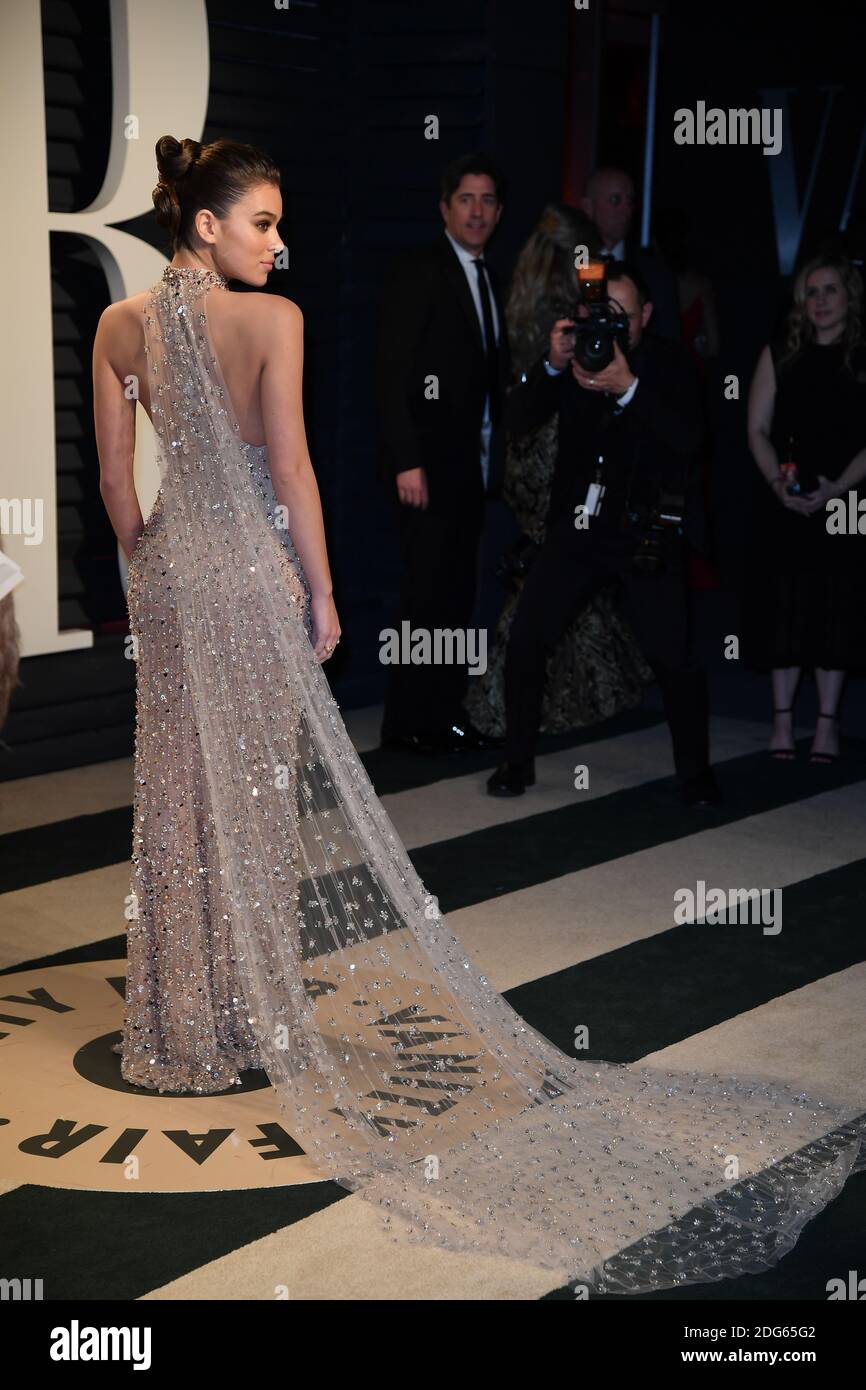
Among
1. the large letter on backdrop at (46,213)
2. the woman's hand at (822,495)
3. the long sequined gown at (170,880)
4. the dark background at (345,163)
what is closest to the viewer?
the long sequined gown at (170,880)

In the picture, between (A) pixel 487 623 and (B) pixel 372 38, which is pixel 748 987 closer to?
(A) pixel 487 623

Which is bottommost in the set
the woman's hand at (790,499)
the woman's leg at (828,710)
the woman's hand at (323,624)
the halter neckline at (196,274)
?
the woman's leg at (828,710)

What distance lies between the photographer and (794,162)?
1029 centimetres

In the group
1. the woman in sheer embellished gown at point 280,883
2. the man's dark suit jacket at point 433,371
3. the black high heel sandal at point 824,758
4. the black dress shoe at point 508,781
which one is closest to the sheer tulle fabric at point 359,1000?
the woman in sheer embellished gown at point 280,883

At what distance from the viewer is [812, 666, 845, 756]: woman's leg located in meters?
6.86

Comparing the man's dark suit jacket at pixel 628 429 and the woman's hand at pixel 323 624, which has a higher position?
the man's dark suit jacket at pixel 628 429

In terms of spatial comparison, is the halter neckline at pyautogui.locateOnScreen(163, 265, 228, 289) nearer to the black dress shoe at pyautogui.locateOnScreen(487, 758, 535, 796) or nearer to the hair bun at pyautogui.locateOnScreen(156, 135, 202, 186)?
the hair bun at pyautogui.locateOnScreen(156, 135, 202, 186)

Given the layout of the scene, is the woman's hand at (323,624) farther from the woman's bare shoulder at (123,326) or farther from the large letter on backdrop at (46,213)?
the large letter on backdrop at (46,213)

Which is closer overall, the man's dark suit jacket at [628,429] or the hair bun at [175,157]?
the hair bun at [175,157]

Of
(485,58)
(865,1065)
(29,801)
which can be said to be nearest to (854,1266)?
(865,1065)

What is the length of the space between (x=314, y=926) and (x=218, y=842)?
0.32 m

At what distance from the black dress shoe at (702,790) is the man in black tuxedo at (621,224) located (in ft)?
7.64

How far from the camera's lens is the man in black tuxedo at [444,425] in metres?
6.55

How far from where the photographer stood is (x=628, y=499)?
6004 millimetres
